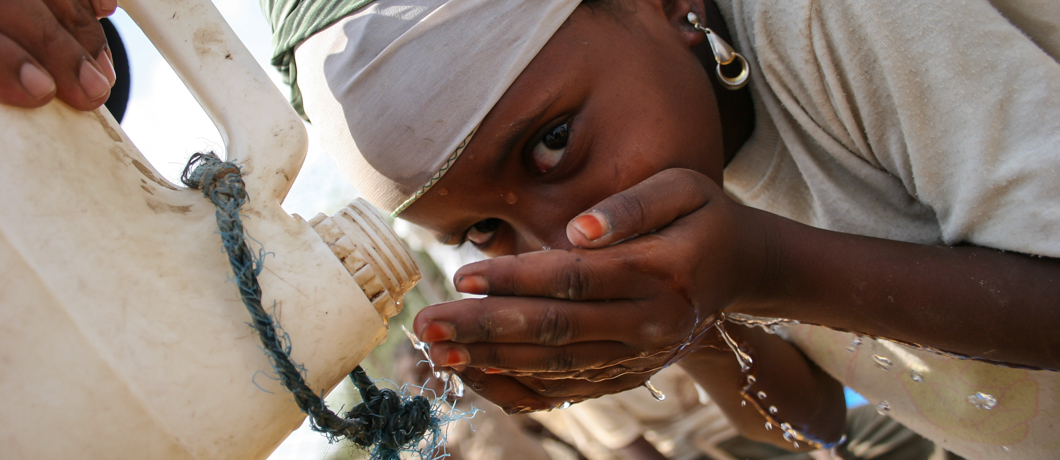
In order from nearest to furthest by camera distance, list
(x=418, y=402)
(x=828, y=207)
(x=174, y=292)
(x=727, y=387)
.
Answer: (x=174, y=292), (x=418, y=402), (x=828, y=207), (x=727, y=387)

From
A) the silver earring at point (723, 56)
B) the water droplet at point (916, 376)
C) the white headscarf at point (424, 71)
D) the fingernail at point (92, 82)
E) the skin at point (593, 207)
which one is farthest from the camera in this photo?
the water droplet at point (916, 376)

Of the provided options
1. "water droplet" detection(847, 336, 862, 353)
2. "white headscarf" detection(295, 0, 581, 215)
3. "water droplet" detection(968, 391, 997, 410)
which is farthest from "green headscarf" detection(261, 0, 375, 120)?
"water droplet" detection(968, 391, 997, 410)

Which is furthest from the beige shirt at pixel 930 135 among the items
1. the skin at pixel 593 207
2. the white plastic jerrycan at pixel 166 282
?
the white plastic jerrycan at pixel 166 282

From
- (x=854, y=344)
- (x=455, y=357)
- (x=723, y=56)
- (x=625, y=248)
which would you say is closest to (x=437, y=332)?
(x=455, y=357)

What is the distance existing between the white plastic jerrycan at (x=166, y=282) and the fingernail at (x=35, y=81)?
0.02 metres

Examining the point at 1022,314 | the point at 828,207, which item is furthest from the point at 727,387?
the point at 1022,314

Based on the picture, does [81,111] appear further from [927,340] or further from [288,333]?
[927,340]

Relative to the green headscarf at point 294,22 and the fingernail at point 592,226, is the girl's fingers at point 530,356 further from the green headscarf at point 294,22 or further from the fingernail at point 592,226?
the green headscarf at point 294,22

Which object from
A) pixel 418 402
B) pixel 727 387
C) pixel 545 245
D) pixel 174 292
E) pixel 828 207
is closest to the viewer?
pixel 174 292

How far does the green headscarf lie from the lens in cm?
103

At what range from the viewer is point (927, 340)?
902 millimetres

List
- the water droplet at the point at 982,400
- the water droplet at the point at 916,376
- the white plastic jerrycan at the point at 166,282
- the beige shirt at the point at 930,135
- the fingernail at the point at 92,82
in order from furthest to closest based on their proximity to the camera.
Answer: the water droplet at the point at 916,376, the water droplet at the point at 982,400, the beige shirt at the point at 930,135, the fingernail at the point at 92,82, the white plastic jerrycan at the point at 166,282

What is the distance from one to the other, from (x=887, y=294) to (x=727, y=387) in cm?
79

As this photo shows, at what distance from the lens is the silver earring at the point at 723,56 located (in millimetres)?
1062
